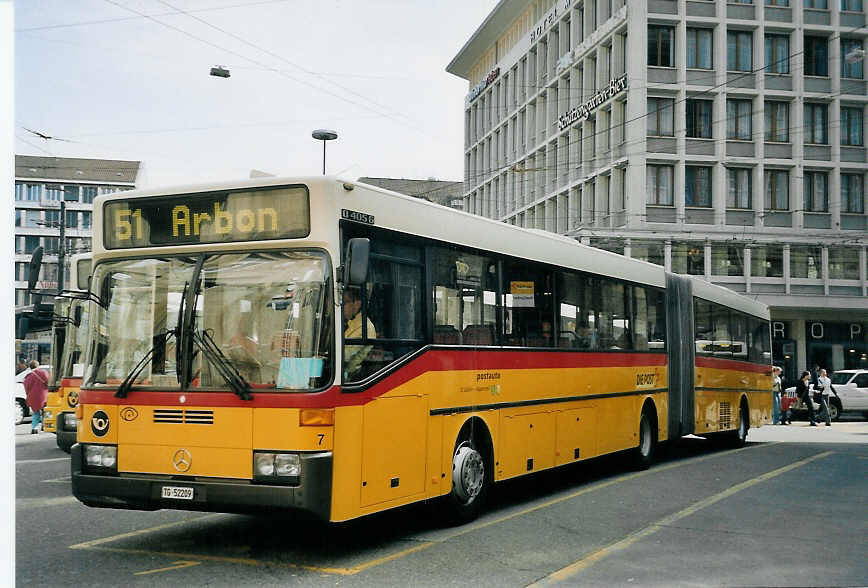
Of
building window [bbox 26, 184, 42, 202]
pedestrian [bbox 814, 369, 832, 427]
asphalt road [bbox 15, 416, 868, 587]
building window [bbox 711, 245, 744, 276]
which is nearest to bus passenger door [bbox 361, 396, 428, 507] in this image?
asphalt road [bbox 15, 416, 868, 587]

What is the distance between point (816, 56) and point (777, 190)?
22.3ft

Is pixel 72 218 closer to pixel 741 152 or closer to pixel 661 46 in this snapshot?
pixel 661 46

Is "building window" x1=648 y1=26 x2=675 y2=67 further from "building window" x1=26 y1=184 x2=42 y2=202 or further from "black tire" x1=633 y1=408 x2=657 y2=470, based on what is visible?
"building window" x1=26 y1=184 x2=42 y2=202

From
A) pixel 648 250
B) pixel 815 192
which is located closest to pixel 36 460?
pixel 648 250

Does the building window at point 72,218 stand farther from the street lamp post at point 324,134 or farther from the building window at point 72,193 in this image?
the street lamp post at point 324,134

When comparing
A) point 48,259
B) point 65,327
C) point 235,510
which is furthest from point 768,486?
point 48,259

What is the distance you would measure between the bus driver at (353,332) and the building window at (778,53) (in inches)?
1779

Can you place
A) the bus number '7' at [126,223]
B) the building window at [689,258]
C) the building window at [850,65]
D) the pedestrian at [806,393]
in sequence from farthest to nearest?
1. the building window at [850,65]
2. the building window at [689,258]
3. the pedestrian at [806,393]
4. the bus number '7' at [126,223]

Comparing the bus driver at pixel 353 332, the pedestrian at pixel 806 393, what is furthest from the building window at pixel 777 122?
the bus driver at pixel 353 332

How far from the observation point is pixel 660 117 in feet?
157

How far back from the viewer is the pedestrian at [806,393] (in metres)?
32.2

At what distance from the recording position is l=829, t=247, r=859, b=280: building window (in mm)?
50344

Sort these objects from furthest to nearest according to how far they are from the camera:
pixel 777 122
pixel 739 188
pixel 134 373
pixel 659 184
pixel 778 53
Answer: pixel 778 53, pixel 777 122, pixel 739 188, pixel 659 184, pixel 134 373

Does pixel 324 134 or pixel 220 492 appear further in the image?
pixel 324 134
